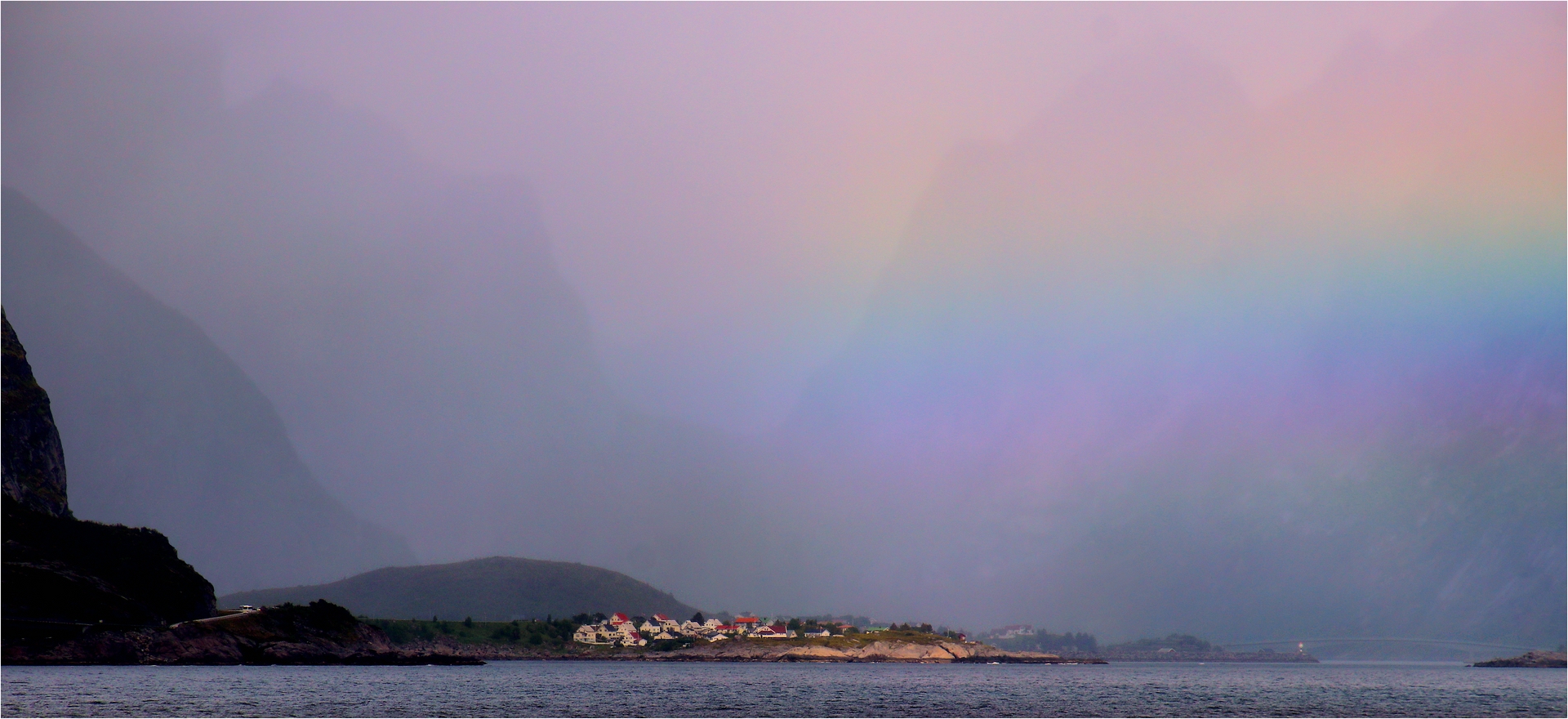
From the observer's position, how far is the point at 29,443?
153000mm

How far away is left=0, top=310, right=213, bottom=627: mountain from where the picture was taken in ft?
375

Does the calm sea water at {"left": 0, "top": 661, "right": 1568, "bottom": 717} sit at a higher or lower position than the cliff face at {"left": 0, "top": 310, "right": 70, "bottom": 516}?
lower

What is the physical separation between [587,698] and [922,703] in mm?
29376

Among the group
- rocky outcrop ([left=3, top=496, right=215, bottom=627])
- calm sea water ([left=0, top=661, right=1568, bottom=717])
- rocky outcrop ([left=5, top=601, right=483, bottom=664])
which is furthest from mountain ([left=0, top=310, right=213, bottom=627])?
calm sea water ([left=0, top=661, right=1568, bottom=717])

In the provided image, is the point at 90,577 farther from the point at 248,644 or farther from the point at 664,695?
the point at 664,695

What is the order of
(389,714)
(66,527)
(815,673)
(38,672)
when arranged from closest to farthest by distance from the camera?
(389,714) → (38,672) → (66,527) → (815,673)

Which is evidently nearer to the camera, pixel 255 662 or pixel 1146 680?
pixel 255 662

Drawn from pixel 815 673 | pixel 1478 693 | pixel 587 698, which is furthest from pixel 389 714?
pixel 1478 693

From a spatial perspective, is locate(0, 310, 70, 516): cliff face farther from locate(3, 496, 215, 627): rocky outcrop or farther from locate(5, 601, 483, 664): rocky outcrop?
locate(5, 601, 483, 664): rocky outcrop

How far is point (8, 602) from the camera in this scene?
110875 millimetres

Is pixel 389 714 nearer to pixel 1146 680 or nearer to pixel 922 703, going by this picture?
pixel 922 703

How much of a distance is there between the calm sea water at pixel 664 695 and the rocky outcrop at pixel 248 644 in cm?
998

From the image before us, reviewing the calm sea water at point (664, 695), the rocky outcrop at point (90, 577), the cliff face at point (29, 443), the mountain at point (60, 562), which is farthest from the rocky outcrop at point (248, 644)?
the cliff face at point (29, 443)

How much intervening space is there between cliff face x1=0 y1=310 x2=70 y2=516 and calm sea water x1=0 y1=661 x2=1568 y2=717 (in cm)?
5320
